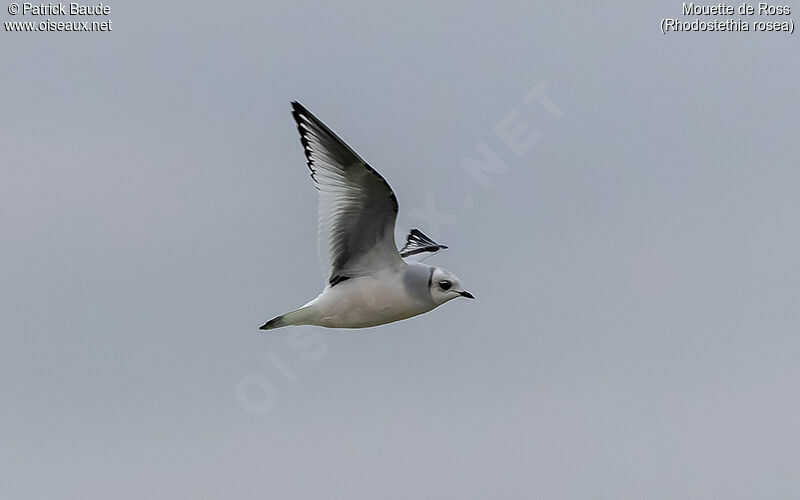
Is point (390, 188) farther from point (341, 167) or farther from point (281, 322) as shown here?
point (281, 322)

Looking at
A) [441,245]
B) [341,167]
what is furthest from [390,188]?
[441,245]

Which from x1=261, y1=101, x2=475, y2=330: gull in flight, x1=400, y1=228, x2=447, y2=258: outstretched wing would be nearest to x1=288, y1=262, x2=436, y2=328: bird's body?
x1=261, y1=101, x2=475, y2=330: gull in flight

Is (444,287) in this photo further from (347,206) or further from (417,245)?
(417,245)

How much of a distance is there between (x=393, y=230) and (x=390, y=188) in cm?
63

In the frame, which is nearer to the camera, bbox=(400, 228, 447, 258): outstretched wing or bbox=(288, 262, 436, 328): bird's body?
bbox=(288, 262, 436, 328): bird's body

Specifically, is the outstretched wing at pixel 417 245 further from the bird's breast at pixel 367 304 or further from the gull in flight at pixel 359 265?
the bird's breast at pixel 367 304

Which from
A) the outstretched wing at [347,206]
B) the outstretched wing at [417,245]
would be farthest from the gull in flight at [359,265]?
the outstretched wing at [417,245]

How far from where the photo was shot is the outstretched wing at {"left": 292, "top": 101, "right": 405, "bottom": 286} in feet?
54.8

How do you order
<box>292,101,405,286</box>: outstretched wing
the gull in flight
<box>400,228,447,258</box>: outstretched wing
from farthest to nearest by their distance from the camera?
<box>400,228,447,258</box>: outstretched wing < the gull in flight < <box>292,101,405,286</box>: outstretched wing

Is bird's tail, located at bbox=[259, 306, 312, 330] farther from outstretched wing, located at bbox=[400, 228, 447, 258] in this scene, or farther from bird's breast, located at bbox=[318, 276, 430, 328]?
outstretched wing, located at bbox=[400, 228, 447, 258]

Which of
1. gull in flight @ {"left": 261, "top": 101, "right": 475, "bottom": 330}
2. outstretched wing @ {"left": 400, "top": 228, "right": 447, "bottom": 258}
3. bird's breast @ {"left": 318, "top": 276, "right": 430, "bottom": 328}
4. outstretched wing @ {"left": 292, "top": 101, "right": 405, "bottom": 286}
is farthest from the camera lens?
outstretched wing @ {"left": 400, "top": 228, "right": 447, "bottom": 258}

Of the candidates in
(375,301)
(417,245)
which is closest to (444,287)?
(375,301)

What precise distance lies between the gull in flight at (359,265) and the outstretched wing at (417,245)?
98.5 inches

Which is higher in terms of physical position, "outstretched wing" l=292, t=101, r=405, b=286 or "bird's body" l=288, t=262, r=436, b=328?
"outstretched wing" l=292, t=101, r=405, b=286
